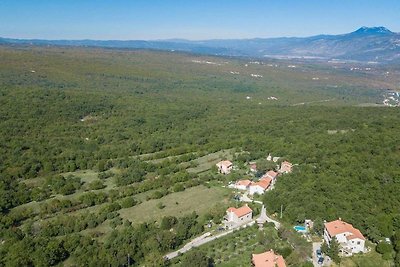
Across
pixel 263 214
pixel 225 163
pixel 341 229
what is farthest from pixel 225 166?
pixel 341 229

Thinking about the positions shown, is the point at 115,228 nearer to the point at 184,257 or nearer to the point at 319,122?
the point at 184,257

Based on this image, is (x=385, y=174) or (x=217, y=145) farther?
(x=217, y=145)

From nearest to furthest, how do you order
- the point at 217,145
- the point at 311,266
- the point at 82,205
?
the point at 311,266
the point at 82,205
the point at 217,145

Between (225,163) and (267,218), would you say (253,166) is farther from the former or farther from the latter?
(267,218)

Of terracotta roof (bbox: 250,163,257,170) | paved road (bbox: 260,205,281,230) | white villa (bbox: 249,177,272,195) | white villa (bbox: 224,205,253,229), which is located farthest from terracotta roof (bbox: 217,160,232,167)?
white villa (bbox: 224,205,253,229)

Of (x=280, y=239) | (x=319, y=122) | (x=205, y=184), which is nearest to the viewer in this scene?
(x=280, y=239)

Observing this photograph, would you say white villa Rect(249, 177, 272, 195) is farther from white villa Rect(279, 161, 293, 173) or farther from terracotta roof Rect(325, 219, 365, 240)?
terracotta roof Rect(325, 219, 365, 240)

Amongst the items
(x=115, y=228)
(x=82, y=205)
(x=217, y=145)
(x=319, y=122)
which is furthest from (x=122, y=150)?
(x=319, y=122)
